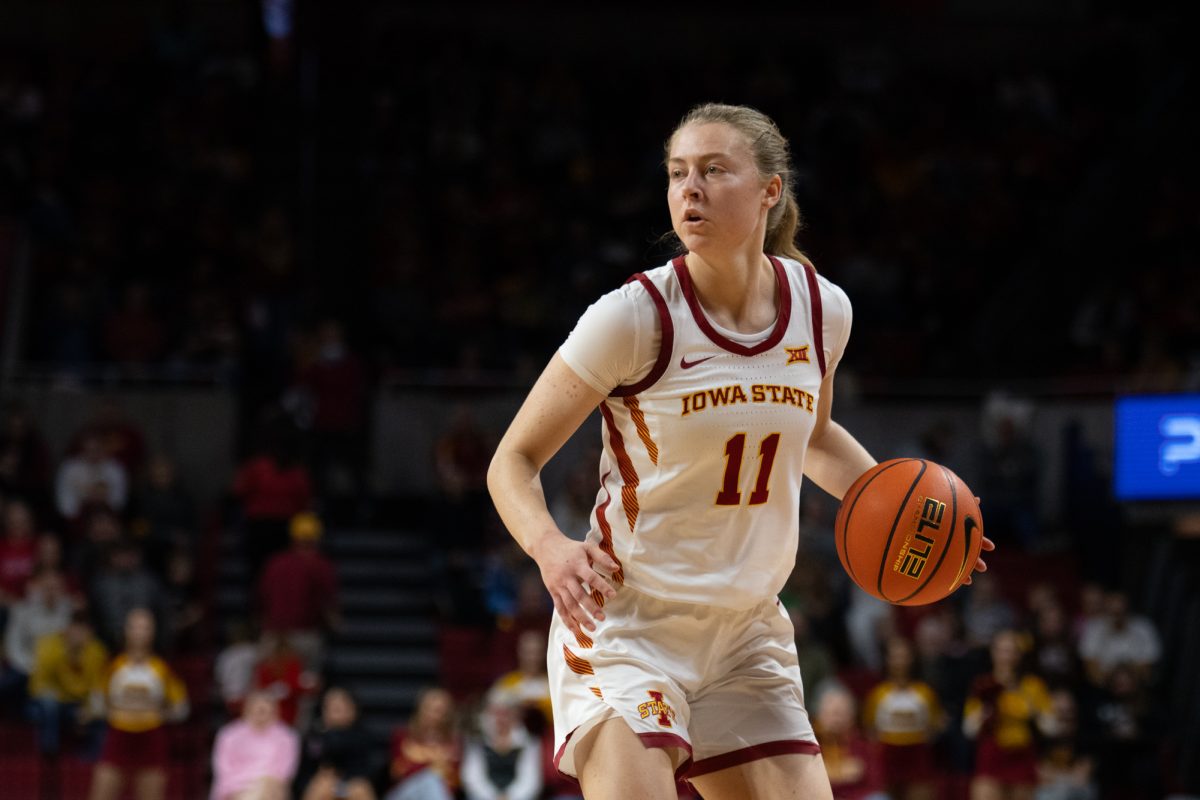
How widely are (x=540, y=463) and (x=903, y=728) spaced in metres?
7.72

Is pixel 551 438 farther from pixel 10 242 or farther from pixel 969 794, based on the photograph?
pixel 10 242

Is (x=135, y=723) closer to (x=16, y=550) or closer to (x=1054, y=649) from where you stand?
(x=16, y=550)

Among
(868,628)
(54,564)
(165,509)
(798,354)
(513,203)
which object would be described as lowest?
(868,628)

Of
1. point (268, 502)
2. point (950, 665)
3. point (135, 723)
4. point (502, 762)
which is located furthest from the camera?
point (268, 502)

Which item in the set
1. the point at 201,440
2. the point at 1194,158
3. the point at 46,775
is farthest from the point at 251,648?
the point at 1194,158

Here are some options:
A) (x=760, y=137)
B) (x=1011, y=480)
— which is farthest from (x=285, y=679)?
(x=760, y=137)

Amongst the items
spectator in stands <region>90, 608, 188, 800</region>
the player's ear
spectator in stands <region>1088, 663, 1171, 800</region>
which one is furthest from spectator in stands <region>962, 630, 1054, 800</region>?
the player's ear

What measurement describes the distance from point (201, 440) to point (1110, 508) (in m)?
7.63

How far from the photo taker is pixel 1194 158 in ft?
57.2

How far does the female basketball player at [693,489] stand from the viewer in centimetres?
375

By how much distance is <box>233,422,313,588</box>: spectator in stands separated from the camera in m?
12.8

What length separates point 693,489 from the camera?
379 cm

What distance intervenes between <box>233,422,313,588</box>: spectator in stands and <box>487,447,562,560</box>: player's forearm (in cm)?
924

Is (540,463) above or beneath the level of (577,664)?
above
